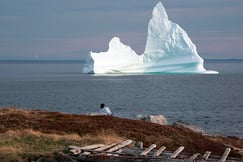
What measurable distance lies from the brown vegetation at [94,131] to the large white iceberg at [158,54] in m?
68.2

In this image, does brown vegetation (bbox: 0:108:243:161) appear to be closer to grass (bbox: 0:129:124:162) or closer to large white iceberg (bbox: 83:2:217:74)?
grass (bbox: 0:129:124:162)

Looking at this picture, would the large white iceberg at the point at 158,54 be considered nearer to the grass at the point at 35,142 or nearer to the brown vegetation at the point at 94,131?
the brown vegetation at the point at 94,131

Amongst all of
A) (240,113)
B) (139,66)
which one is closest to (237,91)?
(139,66)

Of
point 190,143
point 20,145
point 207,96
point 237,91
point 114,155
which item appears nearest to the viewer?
point 114,155

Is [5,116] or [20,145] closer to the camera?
[20,145]

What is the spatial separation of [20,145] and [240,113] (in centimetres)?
3854

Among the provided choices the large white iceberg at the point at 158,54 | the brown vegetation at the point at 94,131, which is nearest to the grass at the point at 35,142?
the brown vegetation at the point at 94,131

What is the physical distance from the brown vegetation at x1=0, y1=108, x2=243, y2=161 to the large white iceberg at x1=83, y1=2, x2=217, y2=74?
6817 centimetres

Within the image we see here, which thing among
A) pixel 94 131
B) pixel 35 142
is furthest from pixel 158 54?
pixel 35 142

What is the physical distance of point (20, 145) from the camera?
15.2 metres

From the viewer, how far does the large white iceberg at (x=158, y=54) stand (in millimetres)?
89000

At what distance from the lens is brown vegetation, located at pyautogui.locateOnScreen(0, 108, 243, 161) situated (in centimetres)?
1683

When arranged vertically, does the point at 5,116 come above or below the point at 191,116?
above

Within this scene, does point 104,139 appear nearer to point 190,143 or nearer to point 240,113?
point 190,143
